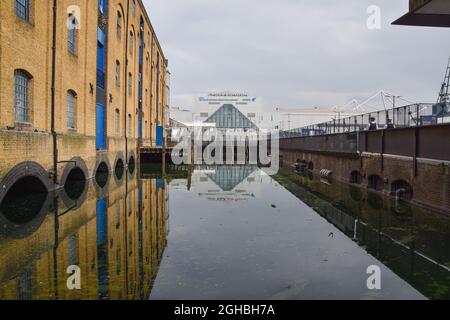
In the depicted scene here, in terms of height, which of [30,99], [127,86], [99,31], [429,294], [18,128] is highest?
[99,31]

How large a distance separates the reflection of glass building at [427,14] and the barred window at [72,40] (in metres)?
13.5

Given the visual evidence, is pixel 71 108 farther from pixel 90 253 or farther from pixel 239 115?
pixel 239 115

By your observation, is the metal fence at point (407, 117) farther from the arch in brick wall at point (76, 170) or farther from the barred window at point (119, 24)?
the barred window at point (119, 24)

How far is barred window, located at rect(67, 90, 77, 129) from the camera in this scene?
16016mm

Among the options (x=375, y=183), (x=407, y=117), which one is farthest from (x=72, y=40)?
(x=375, y=183)

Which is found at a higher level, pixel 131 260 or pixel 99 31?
pixel 99 31

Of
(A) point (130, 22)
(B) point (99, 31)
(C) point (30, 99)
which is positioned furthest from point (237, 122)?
(C) point (30, 99)

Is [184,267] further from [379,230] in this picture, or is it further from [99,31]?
[99,31]

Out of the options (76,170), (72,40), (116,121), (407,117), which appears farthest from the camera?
(116,121)

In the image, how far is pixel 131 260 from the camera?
6559 mm

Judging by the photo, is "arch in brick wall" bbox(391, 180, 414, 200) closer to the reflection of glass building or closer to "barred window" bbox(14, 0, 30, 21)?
the reflection of glass building

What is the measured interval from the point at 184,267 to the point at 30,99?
29.1ft

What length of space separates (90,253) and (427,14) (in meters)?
15.3

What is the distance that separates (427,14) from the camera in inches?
608
